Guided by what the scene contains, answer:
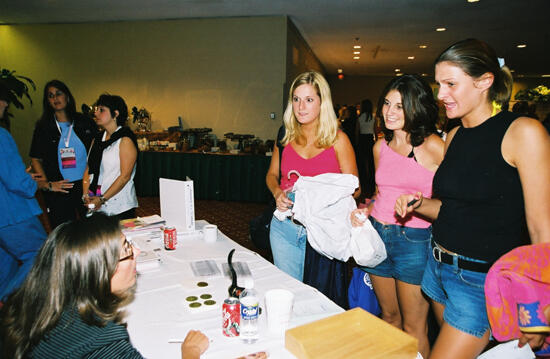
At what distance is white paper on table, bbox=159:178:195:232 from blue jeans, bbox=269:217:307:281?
21.3 inches

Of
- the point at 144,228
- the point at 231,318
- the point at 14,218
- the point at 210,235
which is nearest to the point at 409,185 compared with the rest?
the point at 231,318

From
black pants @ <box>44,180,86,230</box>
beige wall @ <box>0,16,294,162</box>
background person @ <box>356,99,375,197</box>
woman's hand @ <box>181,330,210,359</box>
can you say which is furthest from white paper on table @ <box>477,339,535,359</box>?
background person @ <box>356,99,375,197</box>

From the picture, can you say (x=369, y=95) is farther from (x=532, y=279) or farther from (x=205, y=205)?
(x=532, y=279)

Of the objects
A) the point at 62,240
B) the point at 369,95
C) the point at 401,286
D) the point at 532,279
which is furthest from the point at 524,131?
the point at 369,95

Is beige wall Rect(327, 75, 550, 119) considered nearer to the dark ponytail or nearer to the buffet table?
the buffet table

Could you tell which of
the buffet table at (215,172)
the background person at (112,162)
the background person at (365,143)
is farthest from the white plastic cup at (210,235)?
the background person at (365,143)

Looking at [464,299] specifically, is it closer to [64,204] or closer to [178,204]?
[178,204]

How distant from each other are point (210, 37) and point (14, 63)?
4767 mm

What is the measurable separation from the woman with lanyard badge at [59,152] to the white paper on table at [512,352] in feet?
9.38

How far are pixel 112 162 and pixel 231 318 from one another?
1.86 meters

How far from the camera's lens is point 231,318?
1161 mm

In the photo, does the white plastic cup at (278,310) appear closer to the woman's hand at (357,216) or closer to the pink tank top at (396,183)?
the woman's hand at (357,216)

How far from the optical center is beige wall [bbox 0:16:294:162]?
6766mm

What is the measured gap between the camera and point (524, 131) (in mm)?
1095
